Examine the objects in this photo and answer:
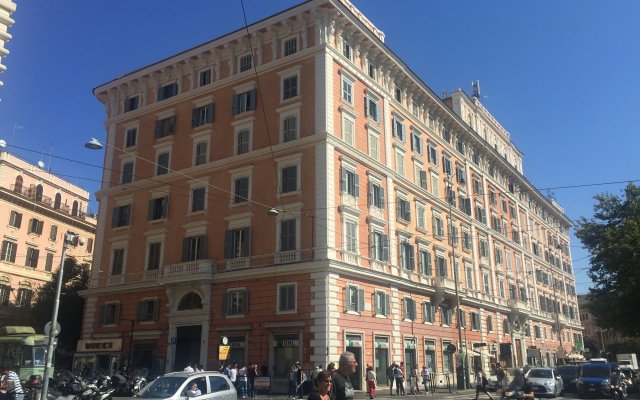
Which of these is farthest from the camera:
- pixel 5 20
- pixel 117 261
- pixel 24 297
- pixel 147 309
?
pixel 24 297

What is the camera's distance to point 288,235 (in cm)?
3052

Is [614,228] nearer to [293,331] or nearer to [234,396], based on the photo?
[293,331]

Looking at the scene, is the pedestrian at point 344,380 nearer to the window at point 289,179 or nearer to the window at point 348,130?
the window at point 289,179

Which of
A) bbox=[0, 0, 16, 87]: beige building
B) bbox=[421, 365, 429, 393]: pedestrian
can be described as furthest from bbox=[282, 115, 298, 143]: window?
bbox=[0, 0, 16, 87]: beige building

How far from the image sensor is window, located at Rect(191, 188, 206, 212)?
3462cm

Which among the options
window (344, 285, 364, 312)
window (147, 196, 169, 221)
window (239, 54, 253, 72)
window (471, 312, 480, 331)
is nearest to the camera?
window (344, 285, 364, 312)

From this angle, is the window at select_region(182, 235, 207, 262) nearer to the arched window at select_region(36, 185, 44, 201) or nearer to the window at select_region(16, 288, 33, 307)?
the window at select_region(16, 288, 33, 307)

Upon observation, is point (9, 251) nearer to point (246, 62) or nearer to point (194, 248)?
point (194, 248)

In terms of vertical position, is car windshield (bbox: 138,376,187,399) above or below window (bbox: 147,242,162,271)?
below

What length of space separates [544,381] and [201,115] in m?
26.4

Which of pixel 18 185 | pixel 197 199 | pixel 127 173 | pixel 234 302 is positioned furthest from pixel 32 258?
pixel 234 302

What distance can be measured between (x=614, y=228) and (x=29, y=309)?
48.8m

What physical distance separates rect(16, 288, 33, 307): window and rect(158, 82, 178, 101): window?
918 inches

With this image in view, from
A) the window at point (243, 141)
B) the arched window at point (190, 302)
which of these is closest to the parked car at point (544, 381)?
the arched window at point (190, 302)
